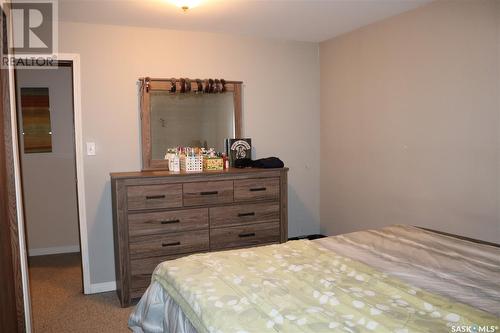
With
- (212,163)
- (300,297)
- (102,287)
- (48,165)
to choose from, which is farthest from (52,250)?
(300,297)

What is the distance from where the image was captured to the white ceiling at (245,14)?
2959 millimetres

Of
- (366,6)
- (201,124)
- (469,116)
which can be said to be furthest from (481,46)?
(201,124)

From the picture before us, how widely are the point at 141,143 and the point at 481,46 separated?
2.76 meters

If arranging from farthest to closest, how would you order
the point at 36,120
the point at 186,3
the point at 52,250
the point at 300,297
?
the point at 52,250 → the point at 36,120 → the point at 186,3 → the point at 300,297

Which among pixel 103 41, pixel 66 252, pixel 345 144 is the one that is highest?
pixel 103 41

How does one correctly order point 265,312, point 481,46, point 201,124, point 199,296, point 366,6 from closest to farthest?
point 265,312
point 199,296
point 481,46
point 366,6
point 201,124

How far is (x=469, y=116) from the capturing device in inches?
109

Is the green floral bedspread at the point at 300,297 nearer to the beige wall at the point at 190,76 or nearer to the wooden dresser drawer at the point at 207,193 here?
the wooden dresser drawer at the point at 207,193

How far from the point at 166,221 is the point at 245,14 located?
1789 mm

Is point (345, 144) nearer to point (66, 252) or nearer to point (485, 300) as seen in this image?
point (485, 300)

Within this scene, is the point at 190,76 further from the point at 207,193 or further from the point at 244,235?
the point at 244,235

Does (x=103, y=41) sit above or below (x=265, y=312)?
above

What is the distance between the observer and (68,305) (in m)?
3.20

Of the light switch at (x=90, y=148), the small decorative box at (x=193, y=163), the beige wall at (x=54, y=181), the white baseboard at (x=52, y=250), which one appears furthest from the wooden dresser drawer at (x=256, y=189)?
the white baseboard at (x=52, y=250)
